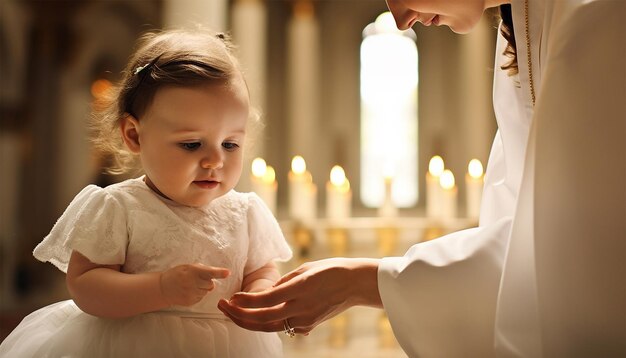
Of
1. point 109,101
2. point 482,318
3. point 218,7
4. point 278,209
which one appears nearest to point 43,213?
point 278,209

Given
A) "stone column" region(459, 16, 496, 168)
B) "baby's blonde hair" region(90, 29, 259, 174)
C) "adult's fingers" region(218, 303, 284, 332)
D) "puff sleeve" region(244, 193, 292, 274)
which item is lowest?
"adult's fingers" region(218, 303, 284, 332)

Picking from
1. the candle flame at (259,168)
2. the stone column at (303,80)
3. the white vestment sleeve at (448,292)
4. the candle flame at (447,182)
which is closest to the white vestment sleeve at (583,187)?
the white vestment sleeve at (448,292)

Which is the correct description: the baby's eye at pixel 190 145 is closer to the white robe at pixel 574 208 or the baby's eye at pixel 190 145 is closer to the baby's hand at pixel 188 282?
the baby's hand at pixel 188 282

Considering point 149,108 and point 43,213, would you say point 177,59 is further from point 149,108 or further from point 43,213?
point 43,213

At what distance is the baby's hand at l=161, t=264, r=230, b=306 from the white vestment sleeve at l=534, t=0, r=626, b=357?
68cm

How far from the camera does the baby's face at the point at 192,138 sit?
1711 mm

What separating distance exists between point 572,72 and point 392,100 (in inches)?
346

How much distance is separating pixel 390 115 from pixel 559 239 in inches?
346

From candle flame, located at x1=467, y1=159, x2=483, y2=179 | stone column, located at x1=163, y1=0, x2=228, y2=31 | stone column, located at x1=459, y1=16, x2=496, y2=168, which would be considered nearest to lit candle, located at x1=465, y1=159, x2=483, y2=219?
candle flame, located at x1=467, y1=159, x2=483, y2=179

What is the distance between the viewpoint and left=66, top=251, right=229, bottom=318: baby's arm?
1.53 metres

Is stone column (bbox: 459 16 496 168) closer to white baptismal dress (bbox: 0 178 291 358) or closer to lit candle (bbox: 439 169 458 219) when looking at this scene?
lit candle (bbox: 439 169 458 219)

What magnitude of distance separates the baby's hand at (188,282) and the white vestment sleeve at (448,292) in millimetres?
413

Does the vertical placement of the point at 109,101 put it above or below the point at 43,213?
above

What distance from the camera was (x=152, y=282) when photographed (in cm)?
160
